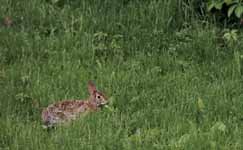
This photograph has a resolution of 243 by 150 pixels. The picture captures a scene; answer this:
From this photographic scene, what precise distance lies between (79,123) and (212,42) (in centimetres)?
242

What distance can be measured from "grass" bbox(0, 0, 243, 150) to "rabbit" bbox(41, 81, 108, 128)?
0.35 ft

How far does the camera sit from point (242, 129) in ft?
20.4

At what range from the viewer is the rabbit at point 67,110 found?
6.44 metres

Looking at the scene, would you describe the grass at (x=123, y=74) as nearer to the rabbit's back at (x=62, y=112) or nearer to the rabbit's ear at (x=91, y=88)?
the rabbit's back at (x=62, y=112)

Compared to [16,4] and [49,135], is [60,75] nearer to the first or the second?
[49,135]

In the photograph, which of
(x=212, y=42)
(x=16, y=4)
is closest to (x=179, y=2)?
(x=212, y=42)

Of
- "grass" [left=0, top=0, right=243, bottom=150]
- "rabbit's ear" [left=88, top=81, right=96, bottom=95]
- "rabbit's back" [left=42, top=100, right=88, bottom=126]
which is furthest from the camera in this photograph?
"rabbit's ear" [left=88, top=81, right=96, bottom=95]

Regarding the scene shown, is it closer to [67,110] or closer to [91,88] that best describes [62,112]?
[67,110]

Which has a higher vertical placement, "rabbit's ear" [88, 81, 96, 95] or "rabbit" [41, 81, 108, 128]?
"rabbit's ear" [88, 81, 96, 95]

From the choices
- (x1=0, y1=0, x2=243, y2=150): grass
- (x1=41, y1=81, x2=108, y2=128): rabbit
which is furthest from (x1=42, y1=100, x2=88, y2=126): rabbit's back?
(x1=0, y1=0, x2=243, y2=150): grass

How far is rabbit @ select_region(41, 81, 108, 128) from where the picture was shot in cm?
644

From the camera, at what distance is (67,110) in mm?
6465

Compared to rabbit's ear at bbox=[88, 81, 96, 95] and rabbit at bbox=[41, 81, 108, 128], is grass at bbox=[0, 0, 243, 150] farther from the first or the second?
rabbit's ear at bbox=[88, 81, 96, 95]

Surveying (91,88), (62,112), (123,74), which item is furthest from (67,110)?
(123,74)
